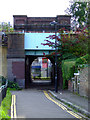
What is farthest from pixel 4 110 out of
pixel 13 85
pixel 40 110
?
pixel 13 85

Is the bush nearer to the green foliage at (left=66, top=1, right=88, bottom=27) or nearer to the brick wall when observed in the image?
the brick wall

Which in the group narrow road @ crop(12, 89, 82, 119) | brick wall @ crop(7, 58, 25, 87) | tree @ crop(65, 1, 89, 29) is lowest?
narrow road @ crop(12, 89, 82, 119)

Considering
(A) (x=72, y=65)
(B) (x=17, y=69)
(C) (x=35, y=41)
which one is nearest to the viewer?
(A) (x=72, y=65)

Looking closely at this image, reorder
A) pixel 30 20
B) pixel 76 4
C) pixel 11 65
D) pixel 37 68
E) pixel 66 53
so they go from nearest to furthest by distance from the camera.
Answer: pixel 66 53 → pixel 11 65 → pixel 76 4 → pixel 30 20 → pixel 37 68

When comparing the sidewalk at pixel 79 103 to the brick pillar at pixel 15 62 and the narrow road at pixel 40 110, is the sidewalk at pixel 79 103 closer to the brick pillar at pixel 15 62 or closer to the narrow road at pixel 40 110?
the narrow road at pixel 40 110

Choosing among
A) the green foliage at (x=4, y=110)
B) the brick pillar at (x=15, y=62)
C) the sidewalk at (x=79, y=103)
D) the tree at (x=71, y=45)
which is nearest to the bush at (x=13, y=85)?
the brick pillar at (x=15, y=62)

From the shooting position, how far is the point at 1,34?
106ft

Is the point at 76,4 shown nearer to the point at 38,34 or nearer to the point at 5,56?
the point at 38,34

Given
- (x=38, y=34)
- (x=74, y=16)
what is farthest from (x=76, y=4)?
(x=38, y=34)

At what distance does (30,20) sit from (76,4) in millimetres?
21568

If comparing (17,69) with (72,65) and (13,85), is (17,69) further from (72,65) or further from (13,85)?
(72,65)

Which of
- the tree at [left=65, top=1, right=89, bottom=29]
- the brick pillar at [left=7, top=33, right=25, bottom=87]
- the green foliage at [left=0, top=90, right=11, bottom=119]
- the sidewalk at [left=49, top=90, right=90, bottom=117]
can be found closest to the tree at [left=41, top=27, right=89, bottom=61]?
the brick pillar at [left=7, top=33, right=25, bottom=87]

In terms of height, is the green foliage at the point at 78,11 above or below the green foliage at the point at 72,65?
above

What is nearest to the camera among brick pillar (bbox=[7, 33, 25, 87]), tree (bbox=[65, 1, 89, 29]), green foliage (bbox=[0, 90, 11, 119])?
green foliage (bbox=[0, 90, 11, 119])
